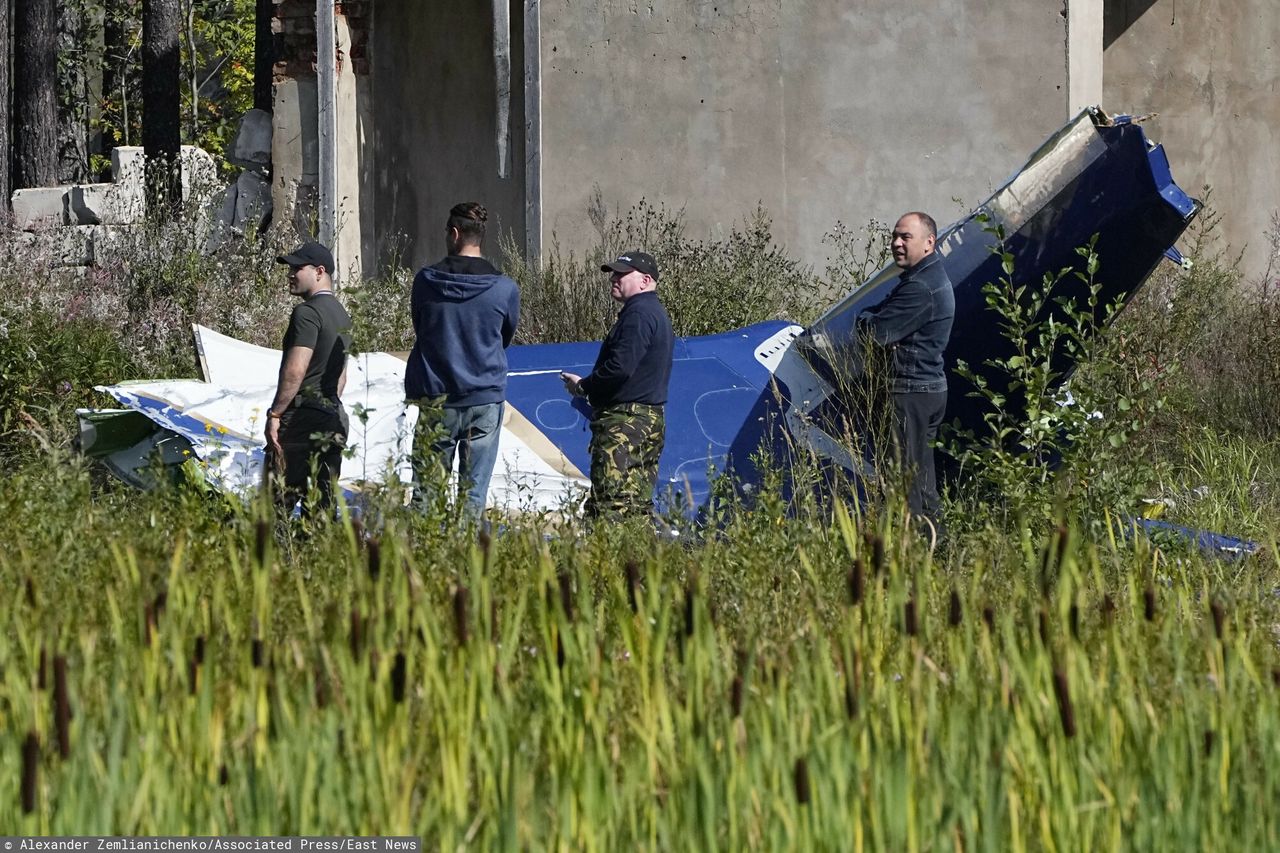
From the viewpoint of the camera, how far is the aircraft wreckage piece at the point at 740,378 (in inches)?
239

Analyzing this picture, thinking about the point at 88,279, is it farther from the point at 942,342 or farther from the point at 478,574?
the point at 478,574

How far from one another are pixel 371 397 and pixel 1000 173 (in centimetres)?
484

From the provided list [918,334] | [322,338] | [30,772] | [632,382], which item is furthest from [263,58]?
[30,772]

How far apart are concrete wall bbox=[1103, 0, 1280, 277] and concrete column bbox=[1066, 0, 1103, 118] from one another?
260cm

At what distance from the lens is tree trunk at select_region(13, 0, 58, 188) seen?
16812mm

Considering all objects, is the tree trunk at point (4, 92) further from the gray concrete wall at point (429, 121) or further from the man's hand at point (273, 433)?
the man's hand at point (273, 433)

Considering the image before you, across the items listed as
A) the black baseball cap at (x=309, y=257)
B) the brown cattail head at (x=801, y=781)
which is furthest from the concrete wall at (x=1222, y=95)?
the brown cattail head at (x=801, y=781)

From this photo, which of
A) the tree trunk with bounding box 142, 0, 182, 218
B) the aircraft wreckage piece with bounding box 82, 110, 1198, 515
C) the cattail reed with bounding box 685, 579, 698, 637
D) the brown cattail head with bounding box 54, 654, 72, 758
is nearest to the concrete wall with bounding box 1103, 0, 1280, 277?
the aircraft wreckage piece with bounding box 82, 110, 1198, 515

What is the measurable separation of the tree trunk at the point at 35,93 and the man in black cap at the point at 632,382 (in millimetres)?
12696

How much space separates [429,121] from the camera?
12.1 m

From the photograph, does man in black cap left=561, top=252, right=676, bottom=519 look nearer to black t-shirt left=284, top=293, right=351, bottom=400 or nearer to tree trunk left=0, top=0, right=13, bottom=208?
black t-shirt left=284, top=293, right=351, bottom=400

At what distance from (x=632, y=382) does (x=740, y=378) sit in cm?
99

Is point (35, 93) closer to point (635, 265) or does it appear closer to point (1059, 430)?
point (635, 265)

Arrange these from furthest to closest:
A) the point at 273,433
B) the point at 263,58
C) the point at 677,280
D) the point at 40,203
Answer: the point at 263,58 < the point at 40,203 < the point at 677,280 < the point at 273,433
